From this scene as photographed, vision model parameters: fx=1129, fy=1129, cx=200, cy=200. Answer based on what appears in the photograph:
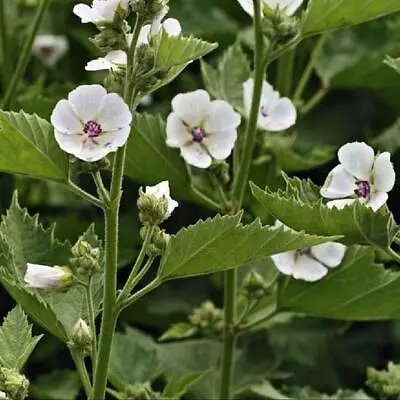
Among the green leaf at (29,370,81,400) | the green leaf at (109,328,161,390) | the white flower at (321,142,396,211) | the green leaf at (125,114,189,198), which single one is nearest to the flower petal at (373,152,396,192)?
the white flower at (321,142,396,211)

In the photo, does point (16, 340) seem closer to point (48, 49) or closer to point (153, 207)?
point (153, 207)

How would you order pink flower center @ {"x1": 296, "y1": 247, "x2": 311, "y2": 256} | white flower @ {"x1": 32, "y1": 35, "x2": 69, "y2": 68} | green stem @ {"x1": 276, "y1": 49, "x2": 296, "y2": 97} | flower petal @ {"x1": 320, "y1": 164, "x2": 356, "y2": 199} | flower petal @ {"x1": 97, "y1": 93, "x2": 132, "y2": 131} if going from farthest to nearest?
white flower @ {"x1": 32, "y1": 35, "x2": 69, "y2": 68}
green stem @ {"x1": 276, "y1": 49, "x2": 296, "y2": 97}
pink flower center @ {"x1": 296, "y1": 247, "x2": 311, "y2": 256}
flower petal @ {"x1": 320, "y1": 164, "x2": 356, "y2": 199}
flower petal @ {"x1": 97, "y1": 93, "x2": 132, "y2": 131}

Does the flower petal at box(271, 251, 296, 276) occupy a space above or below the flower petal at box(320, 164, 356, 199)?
below

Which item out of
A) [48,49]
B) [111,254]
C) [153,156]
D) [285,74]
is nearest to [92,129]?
[111,254]

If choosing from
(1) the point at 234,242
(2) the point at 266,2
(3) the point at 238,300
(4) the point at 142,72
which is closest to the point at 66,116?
(4) the point at 142,72

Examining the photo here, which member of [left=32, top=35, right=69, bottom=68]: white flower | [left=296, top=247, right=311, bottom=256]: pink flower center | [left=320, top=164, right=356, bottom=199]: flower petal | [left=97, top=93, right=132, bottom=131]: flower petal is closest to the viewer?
[left=97, top=93, right=132, bottom=131]: flower petal

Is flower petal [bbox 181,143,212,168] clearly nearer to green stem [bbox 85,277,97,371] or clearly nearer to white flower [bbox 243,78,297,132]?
white flower [bbox 243,78,297,132]

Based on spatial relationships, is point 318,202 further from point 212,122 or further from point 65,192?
point 65,192
